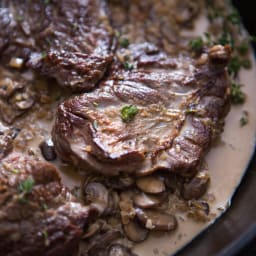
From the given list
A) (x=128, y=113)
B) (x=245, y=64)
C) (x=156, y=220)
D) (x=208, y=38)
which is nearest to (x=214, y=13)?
(x=208, y=38)

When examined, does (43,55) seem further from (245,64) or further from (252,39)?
(252,39)

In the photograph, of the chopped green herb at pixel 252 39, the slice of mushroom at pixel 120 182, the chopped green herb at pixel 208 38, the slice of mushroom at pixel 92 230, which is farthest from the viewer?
the chopped green herb at pixel 252 39

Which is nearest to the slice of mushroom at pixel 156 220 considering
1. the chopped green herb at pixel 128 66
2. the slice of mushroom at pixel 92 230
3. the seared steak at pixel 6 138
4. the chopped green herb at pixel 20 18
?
the slice of mushroom at pixel 92 230

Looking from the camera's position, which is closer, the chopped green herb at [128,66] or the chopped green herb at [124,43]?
the chopped green herb at [128,66]

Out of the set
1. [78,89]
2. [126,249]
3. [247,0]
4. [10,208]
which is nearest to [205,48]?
[247,0]

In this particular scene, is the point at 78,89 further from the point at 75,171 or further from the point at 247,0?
the point at 247,0

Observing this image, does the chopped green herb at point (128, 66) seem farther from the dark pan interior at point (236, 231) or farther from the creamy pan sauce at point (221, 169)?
the dark pan interior at point (236, 231)

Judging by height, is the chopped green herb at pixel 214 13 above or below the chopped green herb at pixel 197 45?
above
